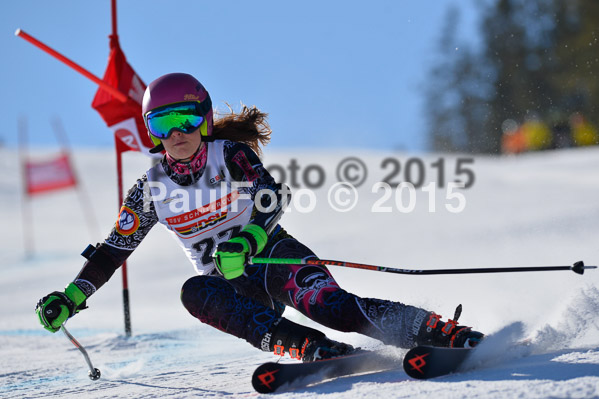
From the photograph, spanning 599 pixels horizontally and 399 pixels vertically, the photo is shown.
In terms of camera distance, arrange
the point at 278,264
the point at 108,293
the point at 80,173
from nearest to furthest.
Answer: the point at 278,264 < the point at 108,293 < the point at 80,173

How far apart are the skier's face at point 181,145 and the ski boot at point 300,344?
3.03 feet

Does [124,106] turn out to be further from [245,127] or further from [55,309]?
[55,309]

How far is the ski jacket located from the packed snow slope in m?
0.66

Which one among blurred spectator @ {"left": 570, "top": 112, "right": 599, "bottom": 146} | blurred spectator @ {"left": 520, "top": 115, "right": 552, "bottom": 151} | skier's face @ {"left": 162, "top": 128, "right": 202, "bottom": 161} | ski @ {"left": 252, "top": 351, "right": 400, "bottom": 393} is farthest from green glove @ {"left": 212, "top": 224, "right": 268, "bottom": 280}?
blurred spectator @ {"left": 520, "top": 115, "right": 552, "bottom": 151}

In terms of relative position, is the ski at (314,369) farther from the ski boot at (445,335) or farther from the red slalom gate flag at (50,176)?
the red slalom gate flag at (50,176)

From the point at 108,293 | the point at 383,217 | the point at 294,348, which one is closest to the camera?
the point at 294,348

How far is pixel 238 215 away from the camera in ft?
11.6

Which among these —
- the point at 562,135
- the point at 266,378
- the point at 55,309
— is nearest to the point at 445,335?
the point at 266,378

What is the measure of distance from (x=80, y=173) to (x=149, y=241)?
1292 cm

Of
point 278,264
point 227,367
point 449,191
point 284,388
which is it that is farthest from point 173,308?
point 449,191

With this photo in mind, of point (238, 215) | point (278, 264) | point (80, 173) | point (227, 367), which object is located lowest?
point (227, 367)

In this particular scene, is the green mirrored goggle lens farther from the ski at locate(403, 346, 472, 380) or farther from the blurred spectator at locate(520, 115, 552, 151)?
the blurred spectator at locate(520, 115, 552, 151)

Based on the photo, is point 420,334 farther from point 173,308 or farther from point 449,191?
point 449,191

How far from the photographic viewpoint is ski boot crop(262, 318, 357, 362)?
9.78ft
